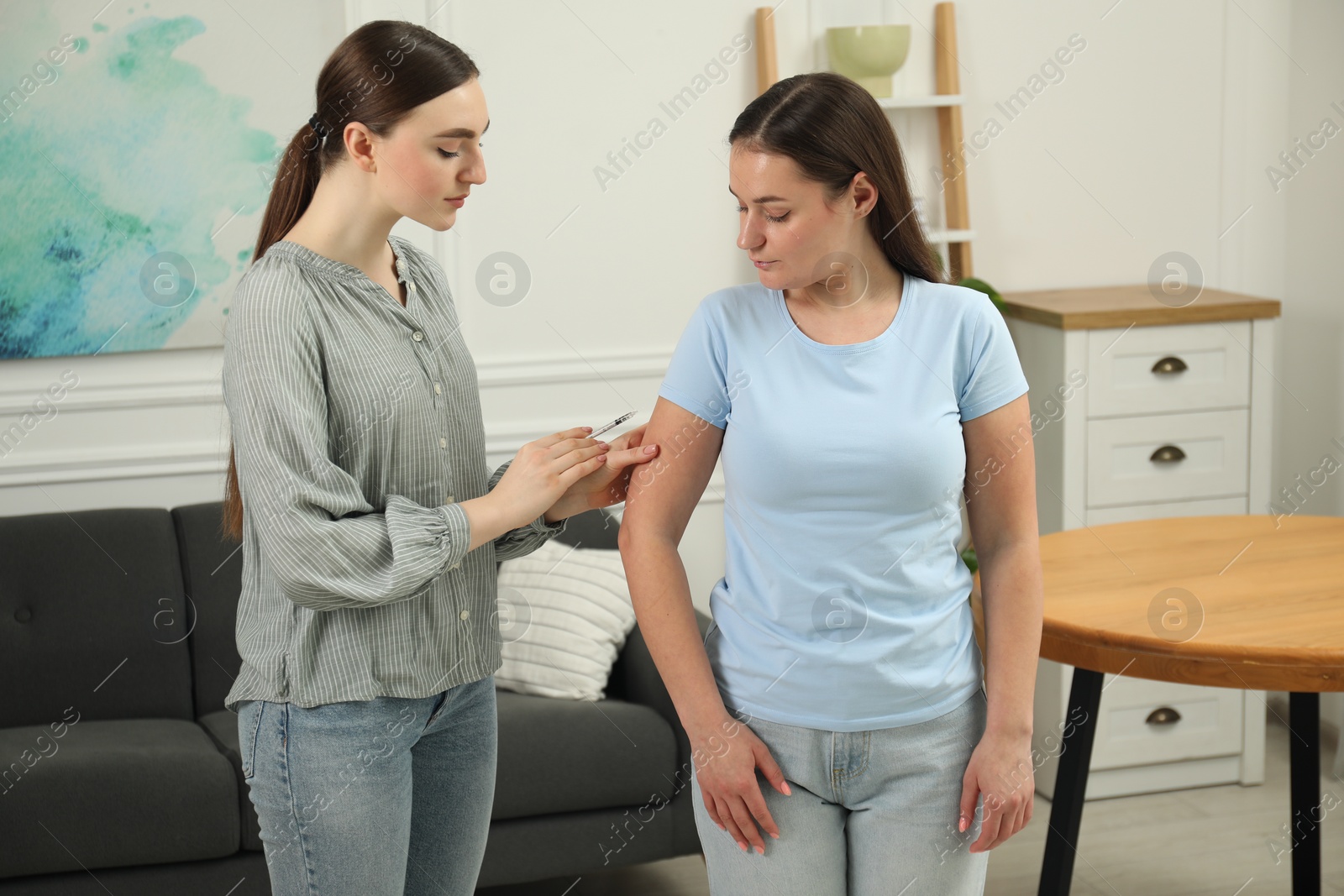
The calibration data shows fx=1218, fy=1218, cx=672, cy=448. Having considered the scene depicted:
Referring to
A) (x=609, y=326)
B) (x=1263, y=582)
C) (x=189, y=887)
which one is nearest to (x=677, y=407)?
(x=1263, y=582)

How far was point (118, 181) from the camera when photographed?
295cm

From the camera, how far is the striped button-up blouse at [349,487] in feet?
3.76

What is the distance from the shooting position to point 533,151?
316 cm

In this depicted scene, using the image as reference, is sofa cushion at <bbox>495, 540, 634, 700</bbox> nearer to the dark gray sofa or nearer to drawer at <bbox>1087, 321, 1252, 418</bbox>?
the dark gray sofa

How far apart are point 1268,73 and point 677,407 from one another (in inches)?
120

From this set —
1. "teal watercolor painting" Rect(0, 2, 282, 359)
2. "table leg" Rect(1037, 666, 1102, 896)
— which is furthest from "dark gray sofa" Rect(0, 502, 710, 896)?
"table leg" Rect(1037, 666, 1102, 896)

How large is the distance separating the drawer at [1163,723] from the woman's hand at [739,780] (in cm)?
218

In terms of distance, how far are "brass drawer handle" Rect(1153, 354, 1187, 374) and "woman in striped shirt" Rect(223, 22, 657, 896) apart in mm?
2191

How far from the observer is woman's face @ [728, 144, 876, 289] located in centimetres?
123

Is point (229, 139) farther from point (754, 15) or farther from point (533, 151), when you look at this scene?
point (754, 15)

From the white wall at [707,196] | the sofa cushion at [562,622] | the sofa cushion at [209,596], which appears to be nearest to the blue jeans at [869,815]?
the sofa cushion at [562,622]

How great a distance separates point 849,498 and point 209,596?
2.08 meters

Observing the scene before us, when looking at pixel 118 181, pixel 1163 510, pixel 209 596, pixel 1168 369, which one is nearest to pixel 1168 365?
pixel 1168 369

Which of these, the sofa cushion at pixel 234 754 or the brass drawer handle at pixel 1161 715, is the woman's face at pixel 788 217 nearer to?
the sofa cushion at pixel 234 754
